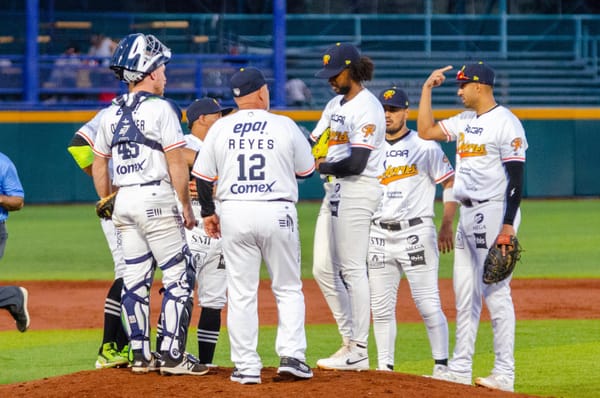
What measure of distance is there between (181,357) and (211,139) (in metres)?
1.28

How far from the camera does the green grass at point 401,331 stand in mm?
8188

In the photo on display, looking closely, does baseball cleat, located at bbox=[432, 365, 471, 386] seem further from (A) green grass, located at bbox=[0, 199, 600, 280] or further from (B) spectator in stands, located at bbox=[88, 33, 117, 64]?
(B) spectator in stands, located at bbox=[88, 33, 117, 64]

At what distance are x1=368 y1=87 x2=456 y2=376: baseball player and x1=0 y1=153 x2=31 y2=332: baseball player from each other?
2569 millimetres

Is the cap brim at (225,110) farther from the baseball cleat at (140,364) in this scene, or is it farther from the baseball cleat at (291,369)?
the baseball cleat at (291,369)

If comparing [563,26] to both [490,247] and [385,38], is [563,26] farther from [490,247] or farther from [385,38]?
[490,247]

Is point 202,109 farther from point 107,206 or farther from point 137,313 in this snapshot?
point 137,313

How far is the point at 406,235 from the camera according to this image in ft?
24.4

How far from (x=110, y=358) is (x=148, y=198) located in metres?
1.27

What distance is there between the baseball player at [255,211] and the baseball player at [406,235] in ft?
4.34

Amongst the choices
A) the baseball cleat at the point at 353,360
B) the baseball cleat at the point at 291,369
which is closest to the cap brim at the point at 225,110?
the baseball cleat at the point at 353,360

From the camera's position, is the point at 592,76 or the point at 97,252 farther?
the point at 592,76

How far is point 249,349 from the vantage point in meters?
6.02

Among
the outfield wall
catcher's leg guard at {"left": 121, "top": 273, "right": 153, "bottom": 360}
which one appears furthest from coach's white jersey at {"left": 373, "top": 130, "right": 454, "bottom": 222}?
the outfield wall

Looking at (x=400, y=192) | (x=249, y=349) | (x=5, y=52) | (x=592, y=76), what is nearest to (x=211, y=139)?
(x=249, y=349)
